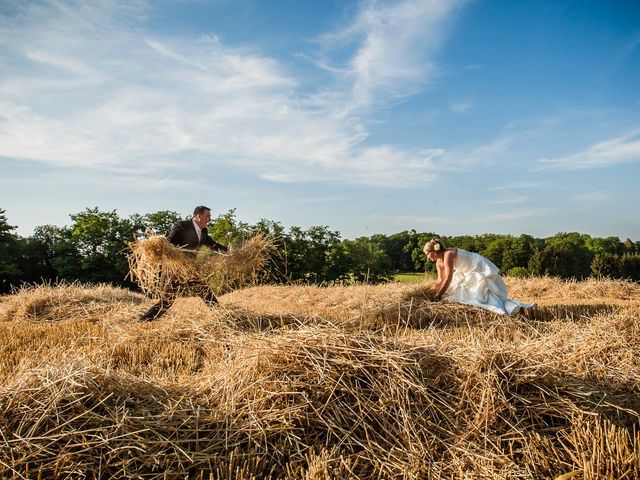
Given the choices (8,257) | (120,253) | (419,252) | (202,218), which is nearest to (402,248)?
(419,252)

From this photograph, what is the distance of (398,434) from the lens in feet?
8.88

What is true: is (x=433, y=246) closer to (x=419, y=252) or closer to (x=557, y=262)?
(x=419, y=252)

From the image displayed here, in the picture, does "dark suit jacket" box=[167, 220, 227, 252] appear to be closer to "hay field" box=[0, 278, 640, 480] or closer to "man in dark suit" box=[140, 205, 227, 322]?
"man in dark suit" box=[140, 205, 227, 322]

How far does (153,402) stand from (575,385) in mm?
2893

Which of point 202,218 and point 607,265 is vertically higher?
point 202,218

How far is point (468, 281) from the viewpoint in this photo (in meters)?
8.05

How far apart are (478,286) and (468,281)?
0.77 feet

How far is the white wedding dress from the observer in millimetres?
7629

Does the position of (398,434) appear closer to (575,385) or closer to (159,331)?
(575,385)

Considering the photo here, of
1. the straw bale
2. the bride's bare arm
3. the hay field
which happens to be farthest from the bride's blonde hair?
the straw bale

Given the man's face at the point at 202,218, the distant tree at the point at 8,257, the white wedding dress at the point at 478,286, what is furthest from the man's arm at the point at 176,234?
the distant tree at the point at 8,257

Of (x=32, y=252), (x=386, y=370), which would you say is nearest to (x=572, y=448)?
(x=386, y=370)

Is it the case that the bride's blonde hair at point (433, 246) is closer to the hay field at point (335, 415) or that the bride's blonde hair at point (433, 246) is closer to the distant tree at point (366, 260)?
the hay field at point (335, 415)

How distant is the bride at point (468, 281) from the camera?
7680 mm
